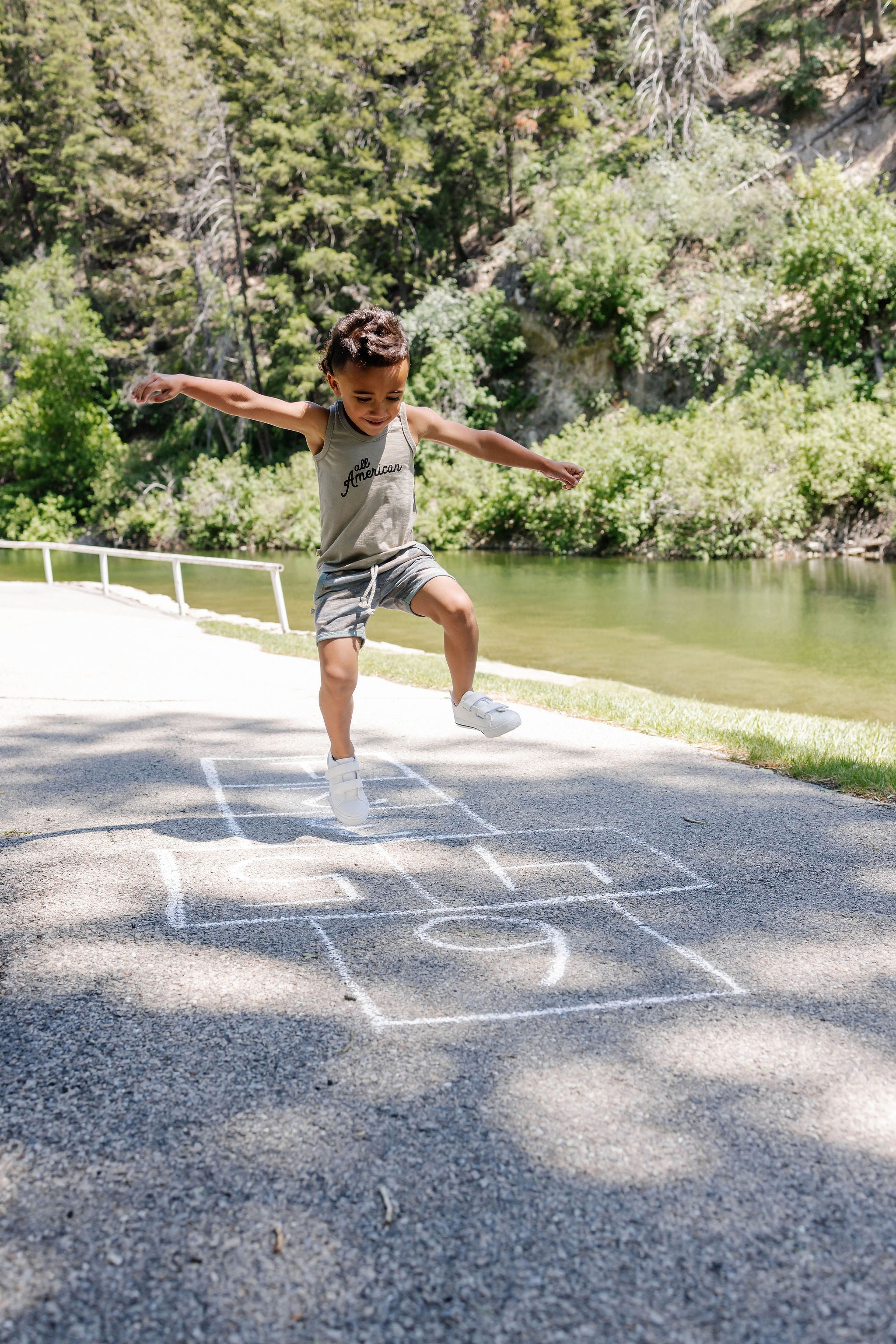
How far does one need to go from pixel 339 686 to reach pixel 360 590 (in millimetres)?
438

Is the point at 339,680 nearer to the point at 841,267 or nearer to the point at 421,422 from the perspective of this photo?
the point at 421,422

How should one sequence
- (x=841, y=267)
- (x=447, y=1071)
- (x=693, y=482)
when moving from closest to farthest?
(x=447, y=1071) < (x=693, y=482) < (x=841, y=267)

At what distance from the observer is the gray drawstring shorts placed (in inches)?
178

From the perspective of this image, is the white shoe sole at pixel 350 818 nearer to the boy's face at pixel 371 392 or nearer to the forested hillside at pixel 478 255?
the boy's face at pixel 371 392

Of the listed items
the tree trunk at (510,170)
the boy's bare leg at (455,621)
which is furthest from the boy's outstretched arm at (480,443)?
the tree trunk at (510,170)

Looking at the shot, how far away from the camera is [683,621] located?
17.2m

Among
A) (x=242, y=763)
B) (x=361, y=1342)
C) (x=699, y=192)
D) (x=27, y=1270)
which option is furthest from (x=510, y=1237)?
(x=699, y=192)

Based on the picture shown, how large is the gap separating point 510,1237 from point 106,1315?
760mm

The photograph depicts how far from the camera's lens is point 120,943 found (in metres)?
3.43

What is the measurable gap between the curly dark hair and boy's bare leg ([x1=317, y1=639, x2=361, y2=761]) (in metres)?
1.15

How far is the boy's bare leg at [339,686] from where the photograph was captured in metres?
4.48

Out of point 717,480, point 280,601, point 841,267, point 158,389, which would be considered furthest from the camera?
point 841,267

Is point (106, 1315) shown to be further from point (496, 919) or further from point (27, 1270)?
point (496, 919)

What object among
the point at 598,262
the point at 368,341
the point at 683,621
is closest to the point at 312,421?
the point at 368,341
